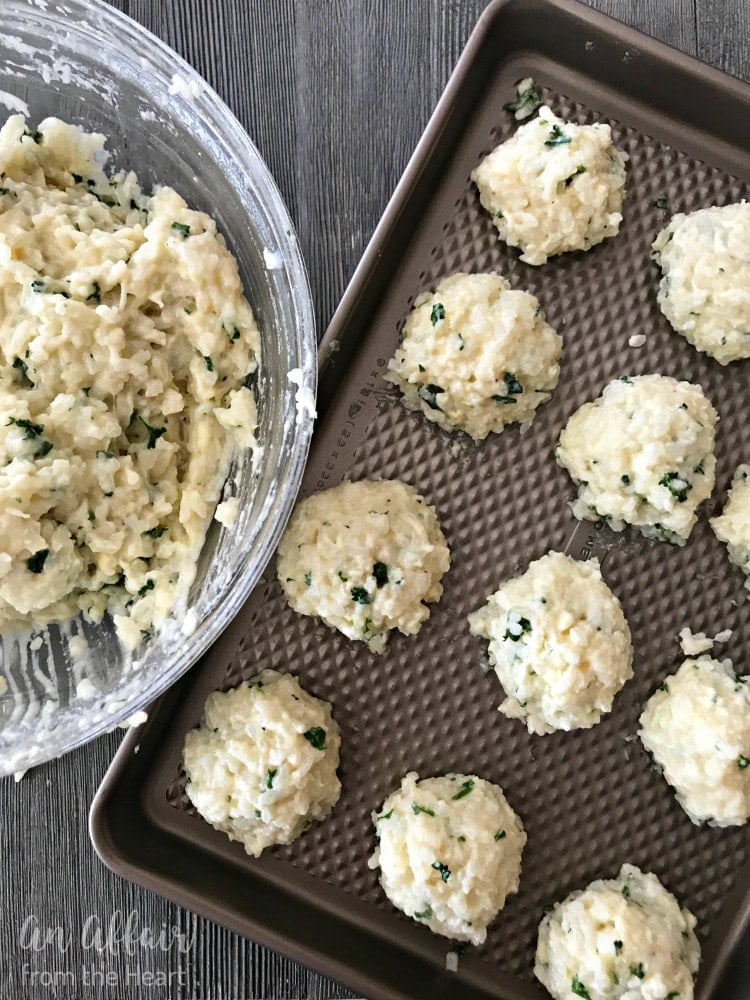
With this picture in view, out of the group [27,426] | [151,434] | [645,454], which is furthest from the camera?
[645,454]

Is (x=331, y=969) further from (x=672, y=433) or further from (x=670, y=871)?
(x=672, y=433)

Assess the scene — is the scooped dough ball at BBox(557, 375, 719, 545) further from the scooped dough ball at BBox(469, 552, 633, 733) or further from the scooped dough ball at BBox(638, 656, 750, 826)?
the scooped dough ball at BBox(638, 656, 750, 826)

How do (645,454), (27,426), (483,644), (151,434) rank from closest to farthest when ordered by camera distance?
(27,426)
(151,434)
(645,454)
(483,644)

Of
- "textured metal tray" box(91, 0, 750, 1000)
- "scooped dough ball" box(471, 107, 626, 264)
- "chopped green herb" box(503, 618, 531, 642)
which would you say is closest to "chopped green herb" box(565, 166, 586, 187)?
"scooped dough ball" box(471, 107, 626, 264)

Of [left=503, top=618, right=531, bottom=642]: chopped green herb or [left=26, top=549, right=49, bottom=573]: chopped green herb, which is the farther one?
[left=503, top=618, right=531, bottom=642]: chopped green herb

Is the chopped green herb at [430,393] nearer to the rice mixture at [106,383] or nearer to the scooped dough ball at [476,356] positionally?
the scooped dough ball at [476,356]

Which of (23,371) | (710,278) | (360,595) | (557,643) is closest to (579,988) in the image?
(557,643)

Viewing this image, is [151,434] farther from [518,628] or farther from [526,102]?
[526,102]

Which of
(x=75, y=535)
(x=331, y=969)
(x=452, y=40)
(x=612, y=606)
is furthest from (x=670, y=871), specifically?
(x=452, y=40)
